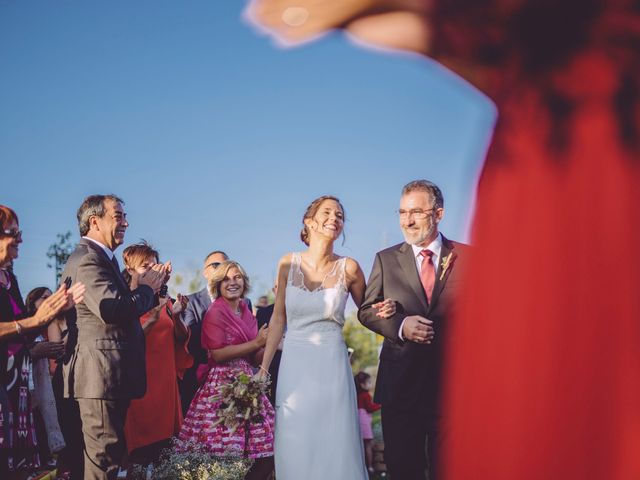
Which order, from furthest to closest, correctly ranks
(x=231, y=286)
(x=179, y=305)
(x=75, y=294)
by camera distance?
(x=179, y=305)
(x=231, y=286)
(x=75, y=294)

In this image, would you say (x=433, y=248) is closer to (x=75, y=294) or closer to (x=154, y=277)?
(x=154, y=277)

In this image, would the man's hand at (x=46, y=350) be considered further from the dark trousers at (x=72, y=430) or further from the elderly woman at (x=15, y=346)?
the elderly woman at (x=15, y=346)

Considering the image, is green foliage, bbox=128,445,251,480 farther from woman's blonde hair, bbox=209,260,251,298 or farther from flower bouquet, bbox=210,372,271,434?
woman's blonde hair, bbox=209,260,251,298

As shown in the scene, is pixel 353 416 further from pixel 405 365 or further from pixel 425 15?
pixel 425 15

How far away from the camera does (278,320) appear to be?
5590mm

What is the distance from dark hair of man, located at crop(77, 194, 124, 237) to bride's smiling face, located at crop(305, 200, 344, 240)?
1.63 meters

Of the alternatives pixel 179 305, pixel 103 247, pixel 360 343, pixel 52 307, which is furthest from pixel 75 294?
pixel 360 343

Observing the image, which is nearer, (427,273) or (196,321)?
(427,273)

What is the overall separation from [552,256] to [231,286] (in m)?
5.49

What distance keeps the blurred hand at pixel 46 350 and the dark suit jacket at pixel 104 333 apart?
59cm

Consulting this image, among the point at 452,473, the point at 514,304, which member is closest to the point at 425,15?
the point at 514,304

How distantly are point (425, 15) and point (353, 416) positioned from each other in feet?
14.1

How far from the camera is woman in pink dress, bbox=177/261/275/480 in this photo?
602cm

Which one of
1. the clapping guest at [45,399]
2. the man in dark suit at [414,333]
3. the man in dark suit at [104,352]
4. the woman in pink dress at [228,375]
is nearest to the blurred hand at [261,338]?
the woman in pink dress at [228,375]
